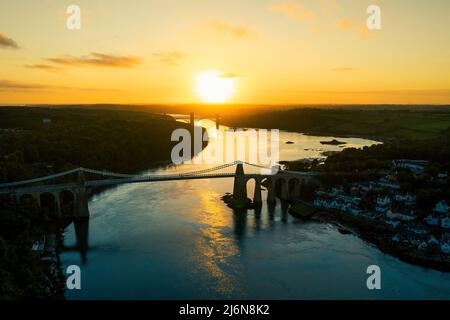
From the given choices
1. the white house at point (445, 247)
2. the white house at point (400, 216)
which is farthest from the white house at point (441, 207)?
the white house at point (445, 247)

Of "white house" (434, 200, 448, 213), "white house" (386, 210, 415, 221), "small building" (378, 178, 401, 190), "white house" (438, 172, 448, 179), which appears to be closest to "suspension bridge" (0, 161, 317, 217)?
"small building" (378, 178, 401, 190)

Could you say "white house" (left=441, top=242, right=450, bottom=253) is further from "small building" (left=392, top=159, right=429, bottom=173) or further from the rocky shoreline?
"small building" (left=392, top=159, right=429, bottom=173)

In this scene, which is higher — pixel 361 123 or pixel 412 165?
pixel 361 123

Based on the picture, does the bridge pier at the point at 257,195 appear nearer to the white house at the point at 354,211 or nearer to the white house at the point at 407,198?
the white house at the point at 354,211

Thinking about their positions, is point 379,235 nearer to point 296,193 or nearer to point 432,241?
point 432,241

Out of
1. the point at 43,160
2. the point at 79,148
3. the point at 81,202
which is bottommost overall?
the point at 81,202

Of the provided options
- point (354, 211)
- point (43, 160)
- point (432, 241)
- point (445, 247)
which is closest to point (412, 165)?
point (354, 211)
